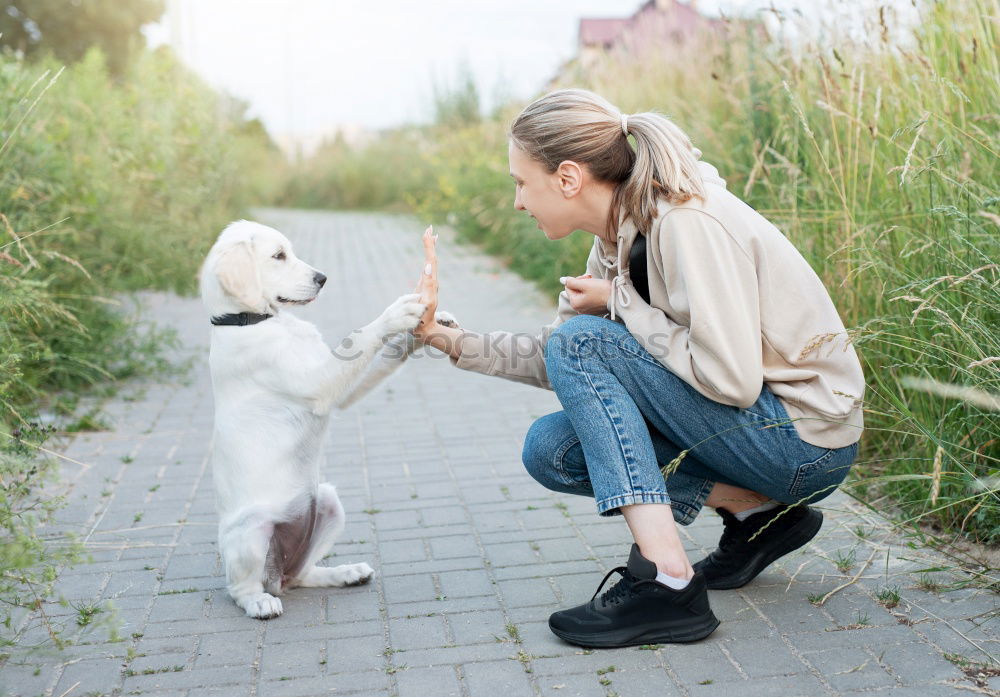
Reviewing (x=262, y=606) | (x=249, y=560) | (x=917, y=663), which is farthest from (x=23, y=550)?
(x=917, y=663)

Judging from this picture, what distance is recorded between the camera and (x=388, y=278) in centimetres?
1162

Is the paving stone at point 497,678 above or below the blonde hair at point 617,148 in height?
below

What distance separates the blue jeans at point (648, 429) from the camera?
114 inches

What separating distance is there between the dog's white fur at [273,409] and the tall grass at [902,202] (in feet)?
5.58

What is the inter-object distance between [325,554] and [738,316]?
1.80m

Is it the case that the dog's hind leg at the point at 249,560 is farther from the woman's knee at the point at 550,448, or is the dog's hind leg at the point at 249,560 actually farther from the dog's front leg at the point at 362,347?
the woman's knee at the point at 550,448

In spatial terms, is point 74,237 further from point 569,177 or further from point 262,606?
point 569,177

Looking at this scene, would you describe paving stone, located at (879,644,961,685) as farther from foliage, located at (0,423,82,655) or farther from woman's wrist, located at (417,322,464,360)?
foliage, located at (0,423,82,655)

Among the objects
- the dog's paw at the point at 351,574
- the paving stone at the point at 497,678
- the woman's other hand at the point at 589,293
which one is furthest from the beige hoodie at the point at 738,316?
the dog's paw at the point at 351,574

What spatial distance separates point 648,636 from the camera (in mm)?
2945

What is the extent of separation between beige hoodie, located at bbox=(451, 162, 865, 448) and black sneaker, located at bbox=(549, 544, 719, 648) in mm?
590

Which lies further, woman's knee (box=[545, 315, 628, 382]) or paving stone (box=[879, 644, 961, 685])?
woman's knee (box=[545, 315, 628, 382])

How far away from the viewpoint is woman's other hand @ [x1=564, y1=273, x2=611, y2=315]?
324 centimetres

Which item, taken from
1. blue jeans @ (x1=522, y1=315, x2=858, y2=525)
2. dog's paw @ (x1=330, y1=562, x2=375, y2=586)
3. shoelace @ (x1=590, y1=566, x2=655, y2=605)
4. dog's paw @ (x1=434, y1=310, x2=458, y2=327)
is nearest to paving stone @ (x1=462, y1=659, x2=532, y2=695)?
shoelace @ (x1=590, y1=566, x2=655, y2=605)
